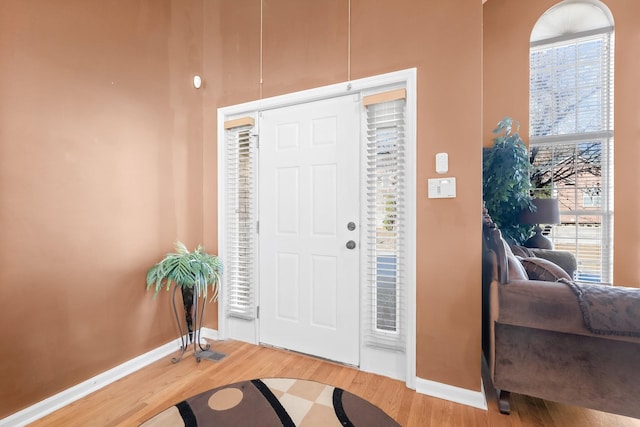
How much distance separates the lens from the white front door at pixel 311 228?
2229 millimetres

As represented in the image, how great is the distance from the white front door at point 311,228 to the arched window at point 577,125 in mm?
3070

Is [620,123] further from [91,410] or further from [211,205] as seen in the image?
[91,410]

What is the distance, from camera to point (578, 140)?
3621mm

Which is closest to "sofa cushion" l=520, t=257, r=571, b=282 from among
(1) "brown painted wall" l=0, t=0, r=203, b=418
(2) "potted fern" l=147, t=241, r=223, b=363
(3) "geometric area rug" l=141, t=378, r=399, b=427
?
(3) "geometric area rug" l=141, t=378, r=399, b=427

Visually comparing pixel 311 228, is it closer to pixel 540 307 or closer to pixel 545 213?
pixel 540 307

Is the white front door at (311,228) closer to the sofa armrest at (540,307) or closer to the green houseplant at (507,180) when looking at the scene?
the sofa armrest at (540,307)

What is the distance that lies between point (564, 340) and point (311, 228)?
1.71m

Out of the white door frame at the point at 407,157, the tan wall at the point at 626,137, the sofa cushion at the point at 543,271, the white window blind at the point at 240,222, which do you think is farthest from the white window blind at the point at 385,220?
the tan wall at the point at 626,137

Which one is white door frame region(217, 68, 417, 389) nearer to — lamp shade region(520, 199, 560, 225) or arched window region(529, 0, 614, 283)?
lamp shade region(520, 199, 560, 225)

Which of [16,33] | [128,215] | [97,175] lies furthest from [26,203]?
[16,33]

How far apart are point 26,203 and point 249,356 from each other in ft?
6.00

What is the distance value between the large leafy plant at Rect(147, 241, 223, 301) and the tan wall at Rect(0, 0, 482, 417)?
0.14 m

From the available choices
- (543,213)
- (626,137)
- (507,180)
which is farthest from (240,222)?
(626,137)

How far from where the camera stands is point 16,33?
1.62 meters
